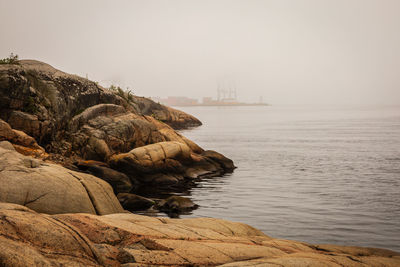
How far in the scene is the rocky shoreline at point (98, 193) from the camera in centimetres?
607

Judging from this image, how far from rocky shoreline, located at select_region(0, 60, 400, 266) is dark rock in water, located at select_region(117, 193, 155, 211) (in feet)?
0.14

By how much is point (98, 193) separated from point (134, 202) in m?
4.09

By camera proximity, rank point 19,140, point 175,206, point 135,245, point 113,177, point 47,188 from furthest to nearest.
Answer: point 113,177
point 19,140
point 175,206
point 47,188
point 135,245

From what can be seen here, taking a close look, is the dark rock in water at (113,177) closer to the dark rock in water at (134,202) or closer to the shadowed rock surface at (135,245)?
the dark rock in water at (134,202)

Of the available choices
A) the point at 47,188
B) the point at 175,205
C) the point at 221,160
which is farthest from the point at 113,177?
the point at 221,160

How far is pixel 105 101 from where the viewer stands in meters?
25.8

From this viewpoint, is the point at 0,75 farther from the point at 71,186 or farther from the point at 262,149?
the point at 262,149

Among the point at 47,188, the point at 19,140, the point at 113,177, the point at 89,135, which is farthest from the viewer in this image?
the point at 89,135

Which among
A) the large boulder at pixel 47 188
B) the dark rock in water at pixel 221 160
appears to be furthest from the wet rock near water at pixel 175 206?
the dark rock in water at pixel 221 160

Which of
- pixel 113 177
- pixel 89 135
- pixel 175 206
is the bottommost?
pixel 175 206

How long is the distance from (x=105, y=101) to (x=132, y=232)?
19.4m

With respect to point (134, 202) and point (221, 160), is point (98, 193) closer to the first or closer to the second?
point (134, 202)

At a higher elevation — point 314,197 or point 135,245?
point 135,245

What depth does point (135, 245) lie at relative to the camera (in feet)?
A: 23.0
